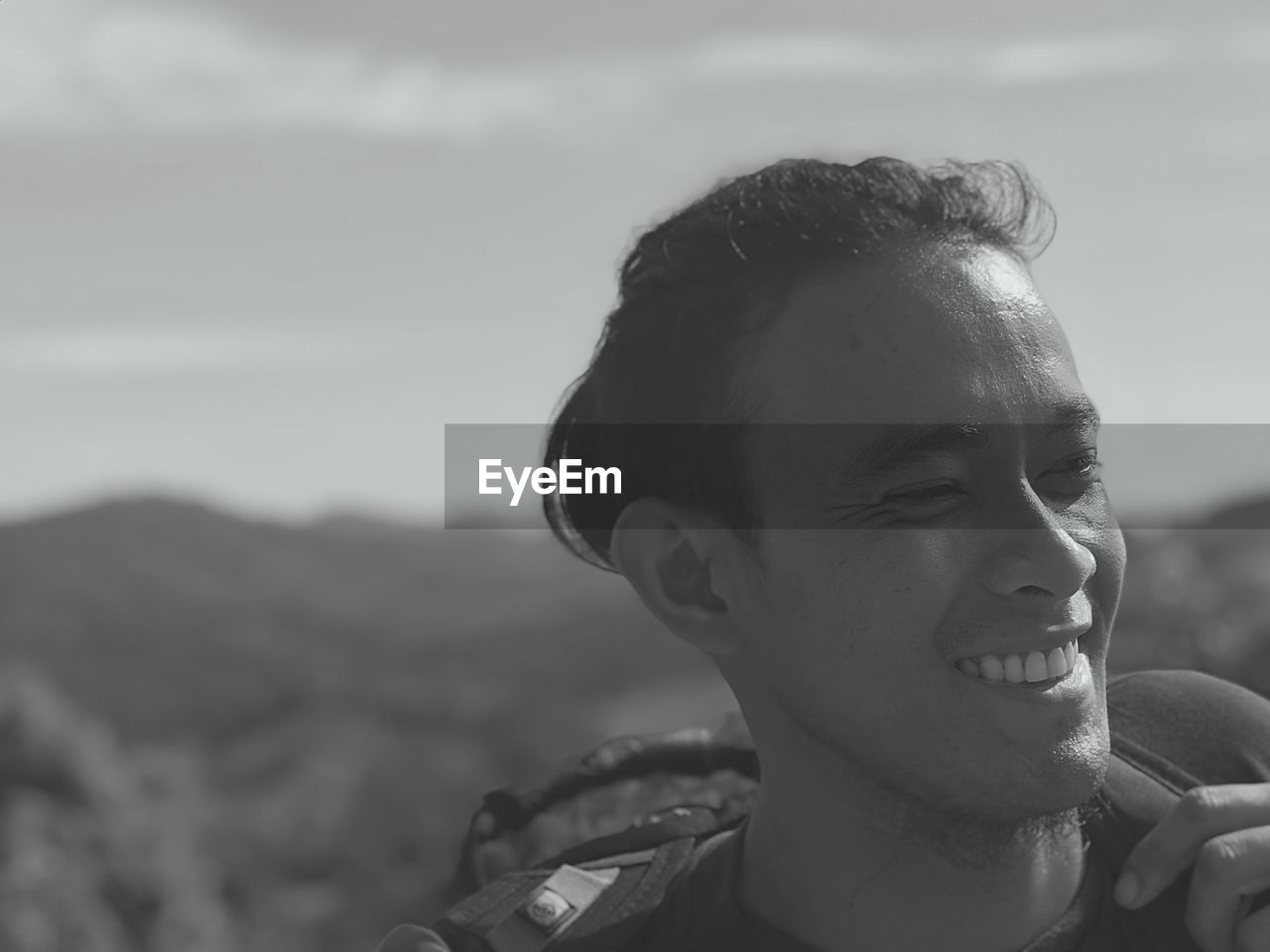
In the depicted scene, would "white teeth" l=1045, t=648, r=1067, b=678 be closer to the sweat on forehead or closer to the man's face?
the man's face

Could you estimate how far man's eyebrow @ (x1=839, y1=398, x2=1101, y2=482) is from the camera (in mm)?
2703

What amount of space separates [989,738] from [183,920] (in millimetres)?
11554

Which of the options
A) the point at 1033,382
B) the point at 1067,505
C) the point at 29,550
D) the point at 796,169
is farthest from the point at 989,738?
the point at 29,550

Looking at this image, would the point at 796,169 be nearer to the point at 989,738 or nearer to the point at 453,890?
the point at 989,738

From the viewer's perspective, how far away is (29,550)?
22.2 m

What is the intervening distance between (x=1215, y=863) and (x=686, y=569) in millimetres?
1190

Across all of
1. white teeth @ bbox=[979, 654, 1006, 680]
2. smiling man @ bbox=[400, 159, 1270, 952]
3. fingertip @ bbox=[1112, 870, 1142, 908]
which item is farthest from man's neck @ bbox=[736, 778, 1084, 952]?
white teeth @ bbox=[979, 654, 1006, 680]

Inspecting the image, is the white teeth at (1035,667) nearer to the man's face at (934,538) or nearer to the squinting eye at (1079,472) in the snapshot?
the man's face at (934,538)

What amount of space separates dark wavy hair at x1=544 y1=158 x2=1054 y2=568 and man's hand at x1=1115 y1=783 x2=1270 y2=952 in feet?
3.33

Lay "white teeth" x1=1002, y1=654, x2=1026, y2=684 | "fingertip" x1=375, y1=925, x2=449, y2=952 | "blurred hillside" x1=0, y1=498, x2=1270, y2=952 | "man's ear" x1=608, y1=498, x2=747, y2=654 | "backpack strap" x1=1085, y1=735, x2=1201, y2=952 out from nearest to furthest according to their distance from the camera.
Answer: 1. "white teeth" x1=1002, y1=654, x2=1026, y2=684
2. "backpack strap" x1=1085, y1=735, x2=1201, y2=952
3. "fingertip" x1=375, y1=925, x2=449, y2=952
4. "man's ear" x1=608, y1=498, x2=747, y2=654
5. "blurred hillside" x1=0, y1=498, x2=1270, y2=952

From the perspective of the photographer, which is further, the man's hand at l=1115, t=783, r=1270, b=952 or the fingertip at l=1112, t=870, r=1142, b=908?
the fingertip at l=1112, t=870, r=1142, b=908

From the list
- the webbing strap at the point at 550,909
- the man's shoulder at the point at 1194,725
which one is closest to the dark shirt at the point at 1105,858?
the man's shoulder at the point at 1194,725

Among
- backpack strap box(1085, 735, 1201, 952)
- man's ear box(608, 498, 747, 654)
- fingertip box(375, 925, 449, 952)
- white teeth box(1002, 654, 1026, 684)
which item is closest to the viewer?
white teeth box(1002, 654, 1026, 684)

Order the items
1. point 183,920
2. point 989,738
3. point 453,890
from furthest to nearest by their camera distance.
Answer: point 183,920, point 453,890, point 989,738
